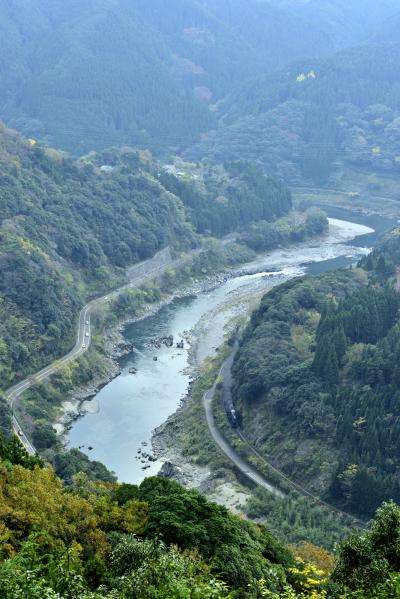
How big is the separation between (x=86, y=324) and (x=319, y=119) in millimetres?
104444

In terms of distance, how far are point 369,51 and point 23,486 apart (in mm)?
180845

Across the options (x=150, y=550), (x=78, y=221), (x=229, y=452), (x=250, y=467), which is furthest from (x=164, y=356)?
(x=150, y=550)

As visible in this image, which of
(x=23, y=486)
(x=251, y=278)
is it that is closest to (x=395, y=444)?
(x=23, y=486)

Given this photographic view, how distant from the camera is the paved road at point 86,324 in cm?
6393

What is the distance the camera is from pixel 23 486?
30.6 metres

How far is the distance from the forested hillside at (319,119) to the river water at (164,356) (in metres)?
40.5

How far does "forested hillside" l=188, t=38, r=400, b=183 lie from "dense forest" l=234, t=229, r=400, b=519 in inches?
3438

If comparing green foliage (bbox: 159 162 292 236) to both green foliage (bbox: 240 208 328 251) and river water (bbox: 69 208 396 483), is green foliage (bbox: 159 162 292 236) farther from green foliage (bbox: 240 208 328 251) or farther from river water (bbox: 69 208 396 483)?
river water (bbox: 69 208 396 483)

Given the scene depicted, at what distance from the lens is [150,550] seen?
A: 21.2m

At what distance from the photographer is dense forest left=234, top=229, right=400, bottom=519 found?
53.1 metres

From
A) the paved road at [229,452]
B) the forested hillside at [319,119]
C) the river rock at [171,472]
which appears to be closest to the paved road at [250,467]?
the paved road at [229,452]

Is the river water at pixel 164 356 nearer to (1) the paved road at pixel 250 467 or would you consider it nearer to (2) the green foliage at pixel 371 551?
(1) the paved road at pixel 250 467

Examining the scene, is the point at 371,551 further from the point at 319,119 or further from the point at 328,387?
the point at 319,119

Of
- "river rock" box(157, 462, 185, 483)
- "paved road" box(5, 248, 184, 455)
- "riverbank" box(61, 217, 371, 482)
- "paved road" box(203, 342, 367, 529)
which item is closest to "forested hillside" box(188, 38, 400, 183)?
"riverbank" box(61, 217, 371, 482)
